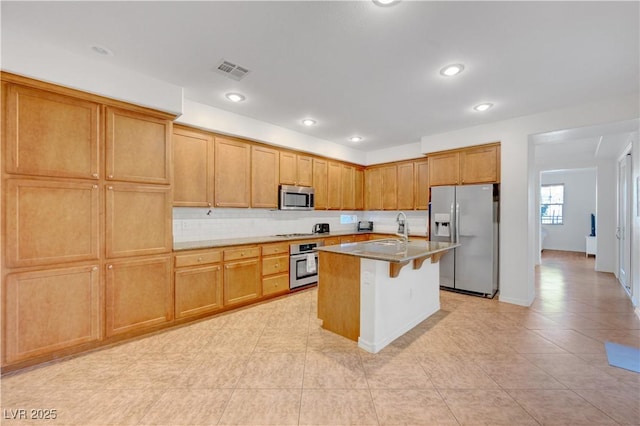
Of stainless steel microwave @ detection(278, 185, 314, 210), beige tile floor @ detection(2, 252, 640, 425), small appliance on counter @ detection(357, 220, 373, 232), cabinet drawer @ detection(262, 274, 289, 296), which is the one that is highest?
stainless steel microwave @ detection(278, 185, 314, 210)

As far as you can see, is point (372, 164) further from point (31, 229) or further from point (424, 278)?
point (31, 229)

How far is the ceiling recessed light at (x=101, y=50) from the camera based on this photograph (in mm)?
2354

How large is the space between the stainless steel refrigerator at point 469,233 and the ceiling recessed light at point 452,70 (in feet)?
7.12

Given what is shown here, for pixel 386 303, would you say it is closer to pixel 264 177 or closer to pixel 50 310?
pixel 264 177

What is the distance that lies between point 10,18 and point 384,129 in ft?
14.1

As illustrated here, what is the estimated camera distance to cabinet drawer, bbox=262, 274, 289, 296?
400cm

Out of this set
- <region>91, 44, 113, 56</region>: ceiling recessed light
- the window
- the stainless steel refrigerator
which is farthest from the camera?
the window

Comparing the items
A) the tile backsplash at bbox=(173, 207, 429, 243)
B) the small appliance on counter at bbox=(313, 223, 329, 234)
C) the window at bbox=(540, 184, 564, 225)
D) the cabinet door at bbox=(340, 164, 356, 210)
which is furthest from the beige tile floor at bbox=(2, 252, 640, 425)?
the window at bbox=(540, 184, 564, 225)

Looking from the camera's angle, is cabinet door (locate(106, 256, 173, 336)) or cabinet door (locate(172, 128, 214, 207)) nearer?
cabinet door (locate(106, 256, 173, 336))

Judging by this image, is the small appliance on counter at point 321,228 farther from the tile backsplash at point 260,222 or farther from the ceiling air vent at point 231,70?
the ceiling air vent at point 231,70

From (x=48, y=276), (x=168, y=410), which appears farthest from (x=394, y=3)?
(x=48, y=276)

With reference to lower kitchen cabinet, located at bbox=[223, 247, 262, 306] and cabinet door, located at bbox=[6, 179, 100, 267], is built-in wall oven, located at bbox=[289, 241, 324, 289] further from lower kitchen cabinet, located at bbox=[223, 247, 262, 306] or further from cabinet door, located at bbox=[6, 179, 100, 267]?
cabinet door, located at bbox=[6, 179, 100, 267]

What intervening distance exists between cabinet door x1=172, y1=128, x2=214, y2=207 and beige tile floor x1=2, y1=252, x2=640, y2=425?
158 centimetres

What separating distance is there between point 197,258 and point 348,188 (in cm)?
357
